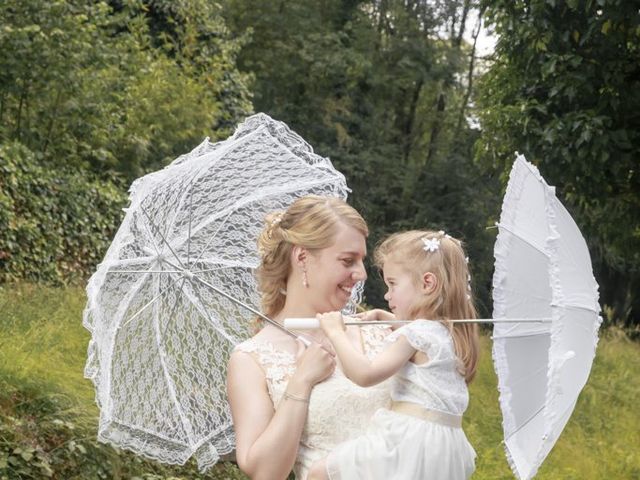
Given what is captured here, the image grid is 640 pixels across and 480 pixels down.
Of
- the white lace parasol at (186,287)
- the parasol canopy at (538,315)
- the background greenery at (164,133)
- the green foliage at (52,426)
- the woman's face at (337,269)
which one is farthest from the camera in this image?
the background greenery at (164,133)

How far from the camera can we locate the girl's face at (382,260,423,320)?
3572 mm

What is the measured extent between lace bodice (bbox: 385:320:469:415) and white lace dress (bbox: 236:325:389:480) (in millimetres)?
101

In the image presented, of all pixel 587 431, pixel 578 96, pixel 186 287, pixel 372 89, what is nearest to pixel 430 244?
pixel 186 287

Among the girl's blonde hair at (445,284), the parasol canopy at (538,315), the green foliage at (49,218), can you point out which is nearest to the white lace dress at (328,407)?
the girl's blonde hair at (445,284)

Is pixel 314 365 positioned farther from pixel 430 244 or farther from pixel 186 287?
pixel 186 287

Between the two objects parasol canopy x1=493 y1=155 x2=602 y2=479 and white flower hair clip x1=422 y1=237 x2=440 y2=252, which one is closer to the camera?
parasol canopy x1=493 y1=155 x2=602 y2=479

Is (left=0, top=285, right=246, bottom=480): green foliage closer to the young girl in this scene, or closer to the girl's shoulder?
the young girl

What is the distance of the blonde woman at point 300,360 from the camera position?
339 cm

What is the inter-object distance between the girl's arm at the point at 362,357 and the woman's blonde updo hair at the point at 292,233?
33cm

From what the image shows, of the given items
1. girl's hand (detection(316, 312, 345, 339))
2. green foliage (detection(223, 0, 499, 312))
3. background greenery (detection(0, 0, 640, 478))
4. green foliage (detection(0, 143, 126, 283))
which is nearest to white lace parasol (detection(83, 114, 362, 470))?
girl's hand (detection(316, 312, 345, 339))

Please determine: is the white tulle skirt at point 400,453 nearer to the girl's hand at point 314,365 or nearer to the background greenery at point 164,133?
the girl's hand at point 314,365

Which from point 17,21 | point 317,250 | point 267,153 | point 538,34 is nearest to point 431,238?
point 317,250

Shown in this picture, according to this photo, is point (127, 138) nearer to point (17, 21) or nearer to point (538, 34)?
point (17, 21)

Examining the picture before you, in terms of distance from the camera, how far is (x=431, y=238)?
361 cm
